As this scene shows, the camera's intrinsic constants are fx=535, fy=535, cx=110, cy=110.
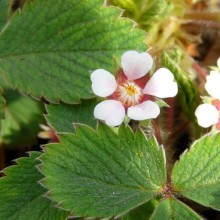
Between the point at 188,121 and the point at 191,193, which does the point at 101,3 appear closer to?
the point at 188,121

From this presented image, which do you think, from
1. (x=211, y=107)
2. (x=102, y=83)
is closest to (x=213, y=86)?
(x=211, y=107)

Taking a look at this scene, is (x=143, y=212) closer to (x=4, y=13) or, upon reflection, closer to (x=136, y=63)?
(x=136, y=63)

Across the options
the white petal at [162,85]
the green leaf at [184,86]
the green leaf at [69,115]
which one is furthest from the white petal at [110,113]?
the green leaf at [184,86]

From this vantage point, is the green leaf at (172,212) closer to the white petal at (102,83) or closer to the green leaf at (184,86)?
the white petal at (102,83)

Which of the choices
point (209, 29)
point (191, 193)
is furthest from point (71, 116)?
point (209, 29)

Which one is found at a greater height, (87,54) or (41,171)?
(87,54)

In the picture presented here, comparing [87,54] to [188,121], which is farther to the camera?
[188,121]
